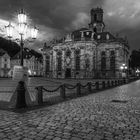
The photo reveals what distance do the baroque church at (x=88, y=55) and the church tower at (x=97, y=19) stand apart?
6.32m

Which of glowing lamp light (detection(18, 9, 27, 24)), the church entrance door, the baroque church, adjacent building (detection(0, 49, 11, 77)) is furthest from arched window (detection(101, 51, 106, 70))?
glowing lamp light (detection(18, 9, 27, 24))

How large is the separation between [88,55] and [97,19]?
23.9m

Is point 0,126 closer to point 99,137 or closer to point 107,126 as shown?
point 99,137

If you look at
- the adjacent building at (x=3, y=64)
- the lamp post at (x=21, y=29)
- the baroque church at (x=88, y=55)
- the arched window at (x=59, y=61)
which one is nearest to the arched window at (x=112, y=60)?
the baroque church at (x=88, y=55)

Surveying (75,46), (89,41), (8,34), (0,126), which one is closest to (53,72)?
(75,46)

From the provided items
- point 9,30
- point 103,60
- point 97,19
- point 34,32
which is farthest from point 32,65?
point 34,32

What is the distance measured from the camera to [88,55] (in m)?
63.8

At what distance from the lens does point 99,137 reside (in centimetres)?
465

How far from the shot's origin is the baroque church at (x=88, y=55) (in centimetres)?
6322

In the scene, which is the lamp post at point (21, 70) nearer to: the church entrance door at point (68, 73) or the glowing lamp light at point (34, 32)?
the glowing lamp light at point (34, 32)

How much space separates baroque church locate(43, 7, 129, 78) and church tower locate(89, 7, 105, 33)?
6316mm

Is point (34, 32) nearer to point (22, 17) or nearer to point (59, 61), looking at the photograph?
point (22, 17)

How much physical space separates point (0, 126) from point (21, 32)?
18.1 feet

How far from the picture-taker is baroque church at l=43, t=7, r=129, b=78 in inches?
2489
